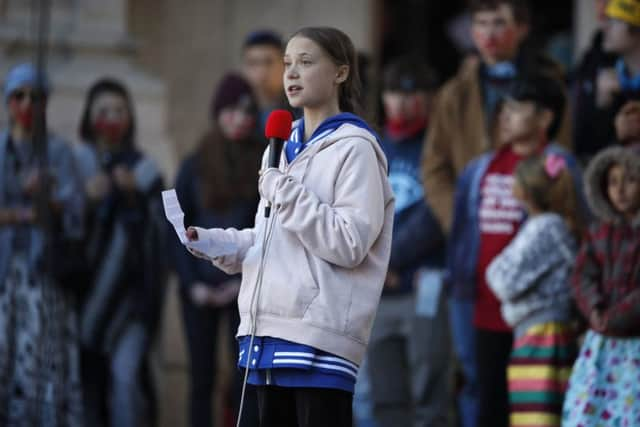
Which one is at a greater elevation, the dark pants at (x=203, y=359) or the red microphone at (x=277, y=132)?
the red microphone at (x=277, y=132)

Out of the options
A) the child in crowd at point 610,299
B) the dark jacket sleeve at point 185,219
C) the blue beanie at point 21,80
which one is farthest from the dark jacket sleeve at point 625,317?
the blue beanie at point 21,80

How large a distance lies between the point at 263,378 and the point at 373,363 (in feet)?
10.9

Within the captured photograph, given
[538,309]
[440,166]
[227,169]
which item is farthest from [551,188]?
[227,169]

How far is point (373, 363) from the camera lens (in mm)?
8125

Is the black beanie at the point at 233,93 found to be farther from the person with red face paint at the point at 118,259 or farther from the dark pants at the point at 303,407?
the dark pants at the point at 303,407

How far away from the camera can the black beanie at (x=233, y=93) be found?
8.65 meters

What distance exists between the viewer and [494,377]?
721 centimetres

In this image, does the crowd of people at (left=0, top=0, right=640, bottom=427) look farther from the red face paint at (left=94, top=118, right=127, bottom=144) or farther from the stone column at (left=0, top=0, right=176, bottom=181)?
the stone column at (left=0, top=0, right=176, bottom=181)

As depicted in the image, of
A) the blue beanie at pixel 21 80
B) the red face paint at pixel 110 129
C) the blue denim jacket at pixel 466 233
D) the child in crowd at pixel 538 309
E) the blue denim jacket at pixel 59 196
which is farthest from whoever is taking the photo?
the red face paint at pixel 110 129

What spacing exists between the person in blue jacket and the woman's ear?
311 cm

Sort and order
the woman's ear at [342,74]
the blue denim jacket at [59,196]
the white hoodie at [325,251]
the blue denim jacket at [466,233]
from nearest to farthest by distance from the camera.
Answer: the white hoodie at [325,251] → the woman's ear at [342,74] → the blue denim jacket at [466,233] → the blue denim jacket at [59,196]

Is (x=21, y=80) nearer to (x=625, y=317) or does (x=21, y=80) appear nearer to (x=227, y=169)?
(x=227, y=169)

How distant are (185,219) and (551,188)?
2.31 metres

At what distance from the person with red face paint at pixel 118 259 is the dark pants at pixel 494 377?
217 cm
